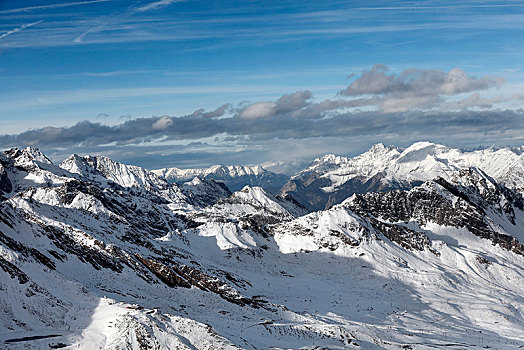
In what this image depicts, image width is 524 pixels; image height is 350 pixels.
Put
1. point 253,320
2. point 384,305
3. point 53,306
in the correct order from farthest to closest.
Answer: point 384,305 < point 253,320 < point 53,306

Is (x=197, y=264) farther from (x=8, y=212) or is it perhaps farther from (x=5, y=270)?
(x=5, y=270)

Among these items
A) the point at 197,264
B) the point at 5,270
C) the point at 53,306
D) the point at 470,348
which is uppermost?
the point at 5,270

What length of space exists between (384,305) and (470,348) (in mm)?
56710

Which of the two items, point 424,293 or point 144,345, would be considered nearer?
point 144,345

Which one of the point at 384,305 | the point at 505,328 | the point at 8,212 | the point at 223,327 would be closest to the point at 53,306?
the point at 223,327

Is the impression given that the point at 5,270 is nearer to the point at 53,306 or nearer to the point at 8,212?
the point at 53,306

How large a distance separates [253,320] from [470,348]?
176 feet

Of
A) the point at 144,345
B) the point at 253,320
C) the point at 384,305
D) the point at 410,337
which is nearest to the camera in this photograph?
the point at 144,345

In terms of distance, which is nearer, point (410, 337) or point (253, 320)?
point (253, 320)

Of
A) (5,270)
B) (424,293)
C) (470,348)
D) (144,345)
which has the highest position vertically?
(5,270)

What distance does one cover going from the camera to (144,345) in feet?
240

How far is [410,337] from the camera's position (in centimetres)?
11162

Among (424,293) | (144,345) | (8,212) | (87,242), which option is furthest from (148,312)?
(424,293)

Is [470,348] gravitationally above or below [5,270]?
below
